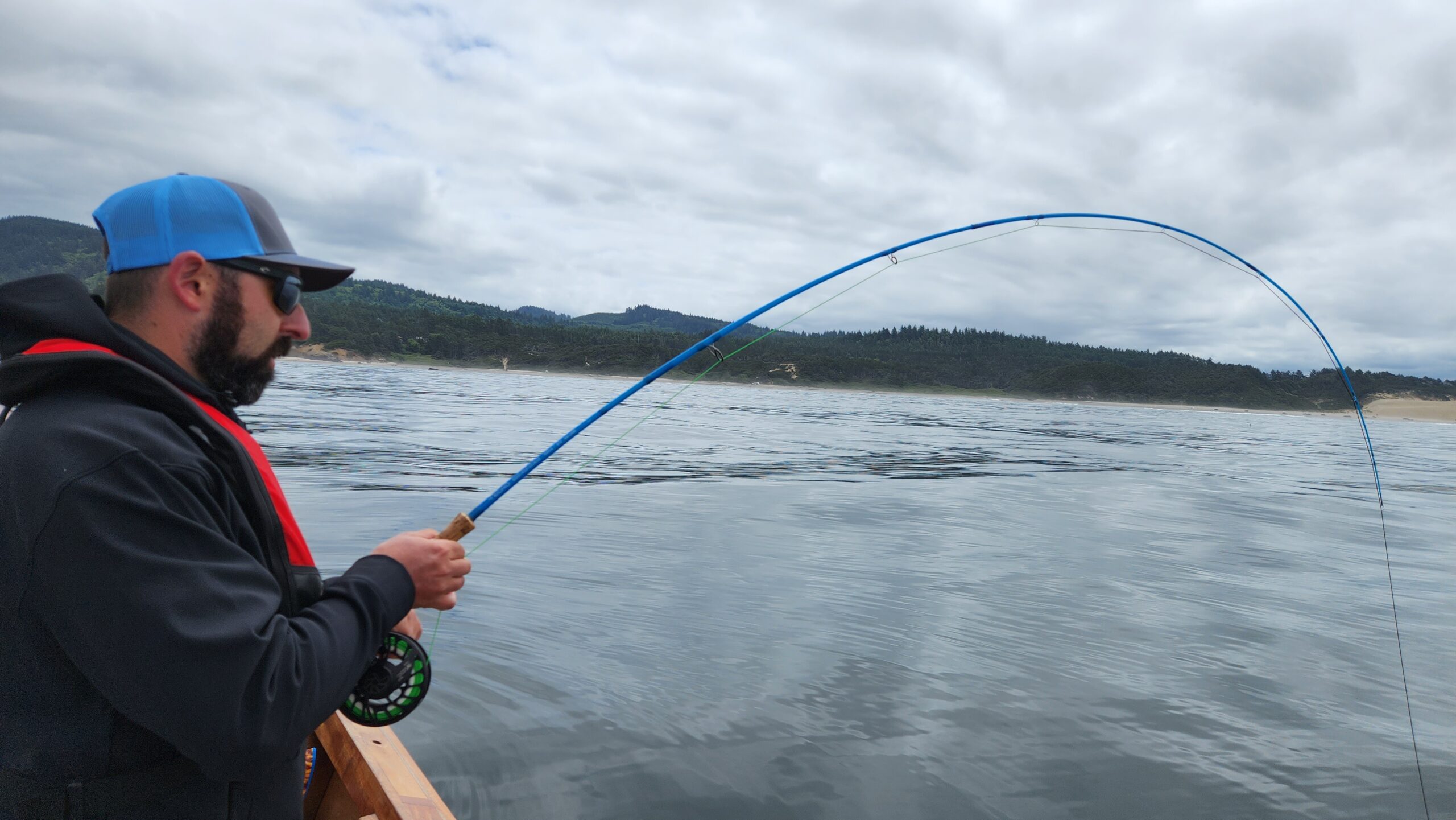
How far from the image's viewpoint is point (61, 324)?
142 cm

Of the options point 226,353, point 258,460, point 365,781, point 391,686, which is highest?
point 226,353

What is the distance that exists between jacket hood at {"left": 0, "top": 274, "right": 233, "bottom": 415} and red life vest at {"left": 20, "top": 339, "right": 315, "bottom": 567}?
0.06 ft

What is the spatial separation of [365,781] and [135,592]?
6.48ft

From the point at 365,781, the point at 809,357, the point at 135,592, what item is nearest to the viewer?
the point at 135,592

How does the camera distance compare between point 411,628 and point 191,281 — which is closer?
point 191,281

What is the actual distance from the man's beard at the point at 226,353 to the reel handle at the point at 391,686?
1.68ft

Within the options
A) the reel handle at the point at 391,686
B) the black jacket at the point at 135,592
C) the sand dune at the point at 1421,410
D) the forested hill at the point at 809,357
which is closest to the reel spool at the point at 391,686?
the reel handle at the point at 391,686

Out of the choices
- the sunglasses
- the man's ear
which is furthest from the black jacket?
the sunglasses

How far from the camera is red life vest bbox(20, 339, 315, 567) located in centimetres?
140

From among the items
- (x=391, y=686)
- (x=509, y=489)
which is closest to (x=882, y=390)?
(x=509, y=489)

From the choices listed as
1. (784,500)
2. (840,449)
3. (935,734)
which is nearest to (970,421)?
(840,449)

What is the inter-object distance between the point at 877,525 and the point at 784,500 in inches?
95.6

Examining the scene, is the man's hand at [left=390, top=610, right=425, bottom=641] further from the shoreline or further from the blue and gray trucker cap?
the shoreline

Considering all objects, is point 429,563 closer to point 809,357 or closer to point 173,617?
point 173,617
